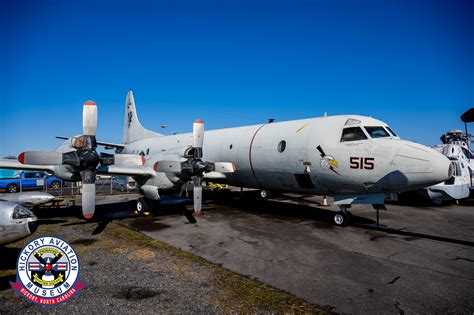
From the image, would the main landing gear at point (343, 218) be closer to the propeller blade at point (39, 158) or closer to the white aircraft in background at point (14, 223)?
the white aircraft in background at point (14, 223)

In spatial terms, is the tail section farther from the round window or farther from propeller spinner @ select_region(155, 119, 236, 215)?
the round window

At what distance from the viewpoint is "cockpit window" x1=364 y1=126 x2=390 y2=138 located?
10.5 metres

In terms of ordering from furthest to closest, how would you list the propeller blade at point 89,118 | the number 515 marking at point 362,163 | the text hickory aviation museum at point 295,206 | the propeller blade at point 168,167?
1. the propeller blade at point 168,167
2. the propeller blade at point 89,118
3. the number 515 marking at point 362,163
4. the text hickory aviation museum at point 295,206

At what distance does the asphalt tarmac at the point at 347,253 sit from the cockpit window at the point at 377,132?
12.0ft

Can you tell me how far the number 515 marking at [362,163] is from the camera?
10.2 meters

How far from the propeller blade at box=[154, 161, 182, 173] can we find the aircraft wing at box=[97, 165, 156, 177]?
36.9 inches

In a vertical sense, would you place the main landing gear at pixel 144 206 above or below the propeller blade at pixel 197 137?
below

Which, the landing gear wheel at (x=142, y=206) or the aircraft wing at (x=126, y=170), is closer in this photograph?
the aircraft wing at (x=126, y=170)

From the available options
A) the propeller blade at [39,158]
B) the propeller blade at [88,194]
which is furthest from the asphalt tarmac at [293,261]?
the propeller blade at [39,158]

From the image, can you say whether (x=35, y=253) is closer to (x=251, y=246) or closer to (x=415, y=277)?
(x=251, y=246)

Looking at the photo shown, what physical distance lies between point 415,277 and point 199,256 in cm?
538

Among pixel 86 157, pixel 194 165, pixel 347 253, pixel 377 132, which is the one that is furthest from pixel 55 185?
pixel 377 132

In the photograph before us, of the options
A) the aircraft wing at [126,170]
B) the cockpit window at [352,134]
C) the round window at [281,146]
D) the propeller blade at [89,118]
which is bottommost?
the aircraft wing at [126,170]

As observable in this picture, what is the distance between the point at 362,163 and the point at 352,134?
128 cm
